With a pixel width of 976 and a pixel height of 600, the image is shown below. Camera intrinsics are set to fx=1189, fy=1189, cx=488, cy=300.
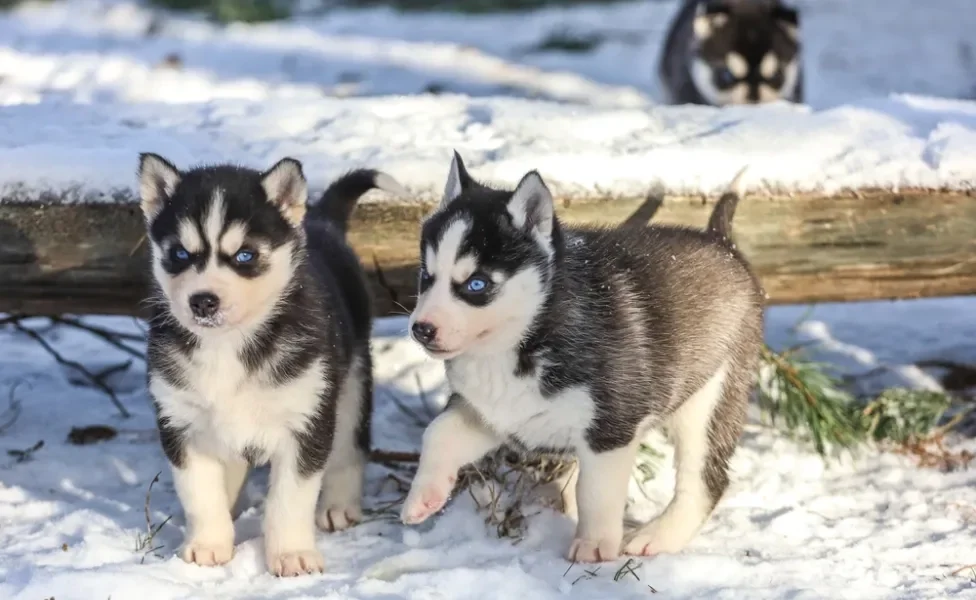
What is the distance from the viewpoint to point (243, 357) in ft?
10.5

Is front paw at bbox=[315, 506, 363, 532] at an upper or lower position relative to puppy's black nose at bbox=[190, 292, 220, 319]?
lower

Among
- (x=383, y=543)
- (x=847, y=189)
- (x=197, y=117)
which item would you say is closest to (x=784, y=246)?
(x=847, y=189)

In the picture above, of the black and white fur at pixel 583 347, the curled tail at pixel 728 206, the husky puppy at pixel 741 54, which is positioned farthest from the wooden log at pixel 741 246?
the husky puppy at pixel 741 54

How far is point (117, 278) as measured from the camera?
153 inches

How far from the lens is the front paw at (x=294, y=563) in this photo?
10.5 feet

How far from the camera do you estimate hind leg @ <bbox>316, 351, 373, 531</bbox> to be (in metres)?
3.65

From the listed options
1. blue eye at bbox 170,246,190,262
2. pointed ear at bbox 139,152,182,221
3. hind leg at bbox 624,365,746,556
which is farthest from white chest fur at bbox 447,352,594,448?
pointed ear at bbox 139,152,182,221

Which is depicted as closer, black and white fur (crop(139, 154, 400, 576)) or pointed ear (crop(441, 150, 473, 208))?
black and white fur (crop(139, 154, 400, 576))

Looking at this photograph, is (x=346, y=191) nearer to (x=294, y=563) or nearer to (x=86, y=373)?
(x=294, y=563)

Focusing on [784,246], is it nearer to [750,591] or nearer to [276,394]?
[750,591]

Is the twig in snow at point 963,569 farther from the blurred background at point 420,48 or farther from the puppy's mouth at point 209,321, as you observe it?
the blurred background at point 420,48

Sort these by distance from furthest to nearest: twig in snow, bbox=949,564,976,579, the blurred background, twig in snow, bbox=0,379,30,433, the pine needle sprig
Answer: the blurred background → twig in snow, bbox=0,379,30,433 → the pine needle sprig → twig in snow, bbox=949,564,976,579

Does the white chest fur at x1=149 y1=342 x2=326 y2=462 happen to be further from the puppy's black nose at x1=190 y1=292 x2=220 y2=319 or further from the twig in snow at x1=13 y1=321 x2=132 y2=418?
the twig in snow at x1=13 y1=321 x2=132 y2=418

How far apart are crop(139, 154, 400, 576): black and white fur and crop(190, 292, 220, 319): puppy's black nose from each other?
72 millimetres
